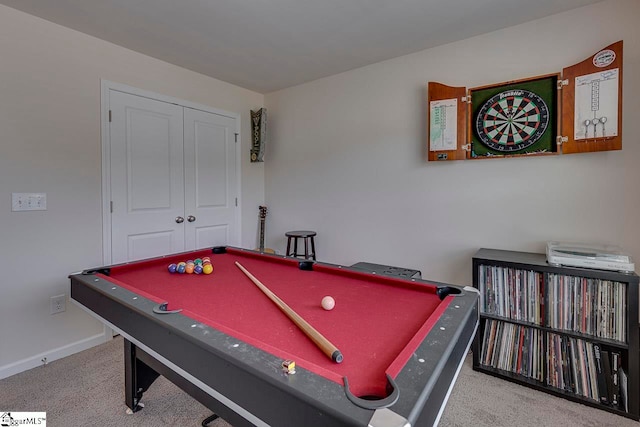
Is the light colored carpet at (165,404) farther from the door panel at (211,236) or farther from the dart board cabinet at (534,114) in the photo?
the dart board cabinet at (534,114)

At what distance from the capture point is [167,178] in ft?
9.71

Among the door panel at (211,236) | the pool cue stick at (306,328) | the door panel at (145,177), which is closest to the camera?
the pool cue stick at (306,328)

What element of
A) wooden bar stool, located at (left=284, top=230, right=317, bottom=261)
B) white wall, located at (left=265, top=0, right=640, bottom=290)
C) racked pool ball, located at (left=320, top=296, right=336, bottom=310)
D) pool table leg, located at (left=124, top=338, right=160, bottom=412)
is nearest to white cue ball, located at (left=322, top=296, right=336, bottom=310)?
racked pool ball, located at (left=320, top=296, right=336, bottom=310)

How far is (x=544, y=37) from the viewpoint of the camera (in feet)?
Answer: 7.04

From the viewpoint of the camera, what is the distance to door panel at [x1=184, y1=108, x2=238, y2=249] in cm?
316

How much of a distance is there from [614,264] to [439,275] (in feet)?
3.75

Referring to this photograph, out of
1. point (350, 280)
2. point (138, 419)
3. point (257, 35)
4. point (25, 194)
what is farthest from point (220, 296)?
point (257, 35)

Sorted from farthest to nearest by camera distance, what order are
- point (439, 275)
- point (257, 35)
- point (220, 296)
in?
1. point (439, 275)
2. point (257, 35)
3. point (220, 296)

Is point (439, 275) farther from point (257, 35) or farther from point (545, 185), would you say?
point (257, 35)

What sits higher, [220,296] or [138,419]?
[220,296]

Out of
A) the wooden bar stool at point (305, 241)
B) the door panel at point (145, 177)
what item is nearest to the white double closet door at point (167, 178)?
the door panel at point (145, 177)

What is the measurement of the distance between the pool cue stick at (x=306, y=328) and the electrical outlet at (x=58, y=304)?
1749 millimetres

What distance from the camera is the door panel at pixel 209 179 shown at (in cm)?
316

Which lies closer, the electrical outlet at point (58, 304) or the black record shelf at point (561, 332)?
the black record shelf at point (561, 332)
